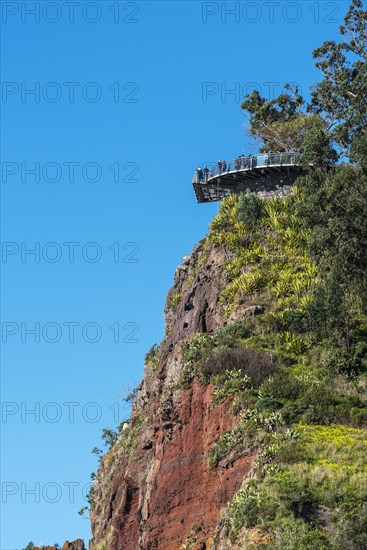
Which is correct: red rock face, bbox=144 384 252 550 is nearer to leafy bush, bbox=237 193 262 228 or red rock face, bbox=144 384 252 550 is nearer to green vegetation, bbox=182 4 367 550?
green vegetation, bbox=182 4 367 550

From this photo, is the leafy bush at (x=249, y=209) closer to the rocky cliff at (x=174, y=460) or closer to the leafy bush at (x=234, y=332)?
the rocky cliff at (x=174, y=460)

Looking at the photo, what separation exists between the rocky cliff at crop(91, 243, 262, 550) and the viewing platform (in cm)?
535

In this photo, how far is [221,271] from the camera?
58094 millimetres

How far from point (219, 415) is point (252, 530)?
30.7 ft

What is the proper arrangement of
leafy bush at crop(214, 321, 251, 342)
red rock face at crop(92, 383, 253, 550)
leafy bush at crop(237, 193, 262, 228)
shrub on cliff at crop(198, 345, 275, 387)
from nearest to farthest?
1. red rock face at crop(92, 383, 253, 550)
2. shrub on cliff at crop(198, 345, 275, 387)
3. leafy bush at crop(214, 321, 251, 342)
4. leafy bush at crop(237, 193, 262, 228)

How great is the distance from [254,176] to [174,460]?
21.4 m

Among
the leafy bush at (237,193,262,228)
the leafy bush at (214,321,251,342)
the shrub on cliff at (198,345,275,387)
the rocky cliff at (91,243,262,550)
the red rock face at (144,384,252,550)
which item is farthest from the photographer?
the leafy bush at (237,193,262,228)

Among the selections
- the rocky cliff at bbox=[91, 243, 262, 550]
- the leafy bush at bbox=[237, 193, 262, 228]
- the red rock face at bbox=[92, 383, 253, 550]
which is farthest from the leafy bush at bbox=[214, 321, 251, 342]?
the leafy bush at bbox=[237, 193, 262, 228]

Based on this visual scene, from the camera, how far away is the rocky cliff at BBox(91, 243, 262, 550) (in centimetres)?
4503

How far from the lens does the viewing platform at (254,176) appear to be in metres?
63.6

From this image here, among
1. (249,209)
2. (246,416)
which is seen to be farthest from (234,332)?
(249,209)

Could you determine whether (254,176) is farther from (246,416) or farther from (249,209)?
(246,416)

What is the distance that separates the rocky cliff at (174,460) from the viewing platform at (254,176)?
5353 mm

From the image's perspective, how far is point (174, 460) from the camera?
47469 millimetres
